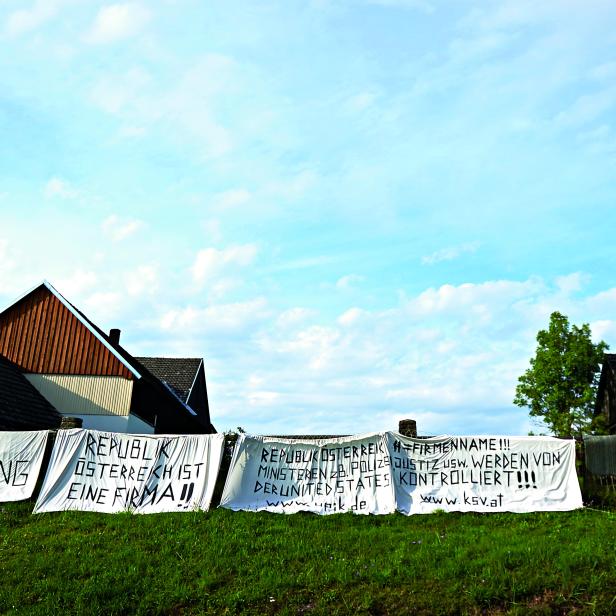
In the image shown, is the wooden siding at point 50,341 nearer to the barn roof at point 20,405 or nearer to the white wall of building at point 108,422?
the barn roof at point 20,405

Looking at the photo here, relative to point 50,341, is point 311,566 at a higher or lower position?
lower

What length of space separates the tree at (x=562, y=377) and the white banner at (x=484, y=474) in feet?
71.6

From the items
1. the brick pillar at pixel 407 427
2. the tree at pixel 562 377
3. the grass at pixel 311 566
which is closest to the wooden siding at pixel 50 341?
the grass at pixel 311 566

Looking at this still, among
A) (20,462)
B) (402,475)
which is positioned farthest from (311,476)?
(20,462)

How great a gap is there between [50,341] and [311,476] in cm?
1856

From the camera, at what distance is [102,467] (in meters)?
14.9

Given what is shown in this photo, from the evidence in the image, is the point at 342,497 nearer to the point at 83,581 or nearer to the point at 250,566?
the point at 250,566

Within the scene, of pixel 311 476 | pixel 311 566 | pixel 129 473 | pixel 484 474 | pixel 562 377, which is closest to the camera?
pixel 311 566

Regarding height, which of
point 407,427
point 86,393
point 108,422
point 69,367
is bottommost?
point 407,427

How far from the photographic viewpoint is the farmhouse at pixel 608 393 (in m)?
37.5

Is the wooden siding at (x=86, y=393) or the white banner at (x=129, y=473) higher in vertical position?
the wooden siding at (x=86, y=393)

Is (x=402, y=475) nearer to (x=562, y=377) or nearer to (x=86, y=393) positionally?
(x=86, y=393)

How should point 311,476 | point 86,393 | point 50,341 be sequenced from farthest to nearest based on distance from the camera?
point 50,341 < point 86,393 < point 311,476

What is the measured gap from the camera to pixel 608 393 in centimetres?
3881
